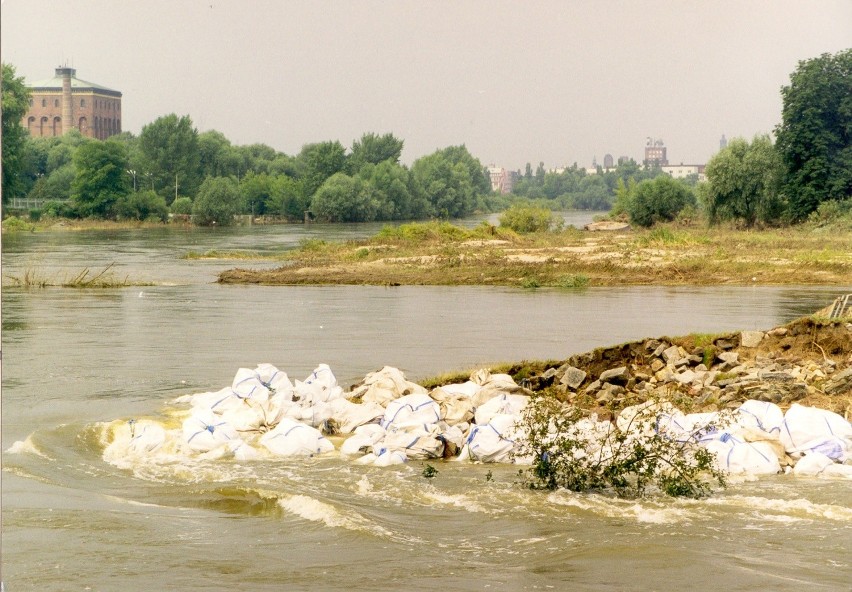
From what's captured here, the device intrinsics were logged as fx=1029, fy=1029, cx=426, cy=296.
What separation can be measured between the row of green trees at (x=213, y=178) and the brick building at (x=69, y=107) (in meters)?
11.1

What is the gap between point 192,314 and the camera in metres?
26.9

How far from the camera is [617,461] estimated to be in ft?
31.6

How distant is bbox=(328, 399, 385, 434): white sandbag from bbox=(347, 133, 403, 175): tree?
9140 cm

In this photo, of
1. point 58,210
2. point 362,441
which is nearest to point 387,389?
point 362,441

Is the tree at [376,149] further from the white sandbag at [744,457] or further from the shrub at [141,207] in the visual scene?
the white sandbag at [744,457]

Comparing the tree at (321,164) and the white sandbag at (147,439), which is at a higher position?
the tree at (321,164)

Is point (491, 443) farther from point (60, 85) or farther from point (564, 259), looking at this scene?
point (60, 85)

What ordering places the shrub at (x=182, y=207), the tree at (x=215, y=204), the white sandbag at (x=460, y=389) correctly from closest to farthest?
the white sandbag at (x=460, y=389) → the tree at (x=215, y=204) → the shrub at (x=182, y=207)

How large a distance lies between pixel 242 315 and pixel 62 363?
8.39m

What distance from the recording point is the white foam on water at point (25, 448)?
11.7 m

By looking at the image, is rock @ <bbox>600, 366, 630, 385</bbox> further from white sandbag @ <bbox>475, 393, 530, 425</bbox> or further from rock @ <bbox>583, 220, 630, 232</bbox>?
rock @ <bbox>583, 220, 630, 232</bbox>

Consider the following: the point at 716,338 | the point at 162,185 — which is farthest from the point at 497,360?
the point at 162,185

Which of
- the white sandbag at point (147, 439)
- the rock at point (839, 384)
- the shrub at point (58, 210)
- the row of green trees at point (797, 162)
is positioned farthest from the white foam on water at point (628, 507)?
the shrub at point (58, 210)

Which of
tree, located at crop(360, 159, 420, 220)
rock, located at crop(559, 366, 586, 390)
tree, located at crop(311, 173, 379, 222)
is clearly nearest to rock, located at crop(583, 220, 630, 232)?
tree, located at crop(311, 173, 379, 222)
